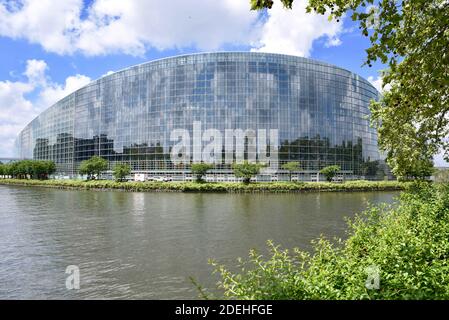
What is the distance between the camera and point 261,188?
82.1 m

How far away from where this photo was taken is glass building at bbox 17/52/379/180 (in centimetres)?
10550

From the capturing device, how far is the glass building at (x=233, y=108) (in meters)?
106

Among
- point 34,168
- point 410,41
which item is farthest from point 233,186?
point 34,168

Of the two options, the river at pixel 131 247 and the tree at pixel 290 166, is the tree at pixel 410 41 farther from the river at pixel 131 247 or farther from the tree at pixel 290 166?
the tree at pixel 290 166

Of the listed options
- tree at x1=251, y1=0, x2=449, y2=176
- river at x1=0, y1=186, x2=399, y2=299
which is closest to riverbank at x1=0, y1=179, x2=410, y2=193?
river at x1=0, y1=186, x2=399, y2=299

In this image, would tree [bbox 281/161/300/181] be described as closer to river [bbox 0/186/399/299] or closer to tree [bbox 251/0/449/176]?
river [bbox 0/186/399/299]

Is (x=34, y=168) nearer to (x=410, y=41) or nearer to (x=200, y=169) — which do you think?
(x=200, y=169)

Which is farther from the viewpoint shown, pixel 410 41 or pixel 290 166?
pixel 290 166

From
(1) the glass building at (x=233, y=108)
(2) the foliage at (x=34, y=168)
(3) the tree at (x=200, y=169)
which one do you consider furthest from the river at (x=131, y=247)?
(2) the foliage at (x=34, y=168)

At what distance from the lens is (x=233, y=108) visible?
344 ft

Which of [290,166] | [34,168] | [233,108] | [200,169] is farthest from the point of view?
[34,168]

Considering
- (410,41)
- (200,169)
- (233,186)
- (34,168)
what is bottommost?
(233,186)

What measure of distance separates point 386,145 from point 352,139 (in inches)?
4116
